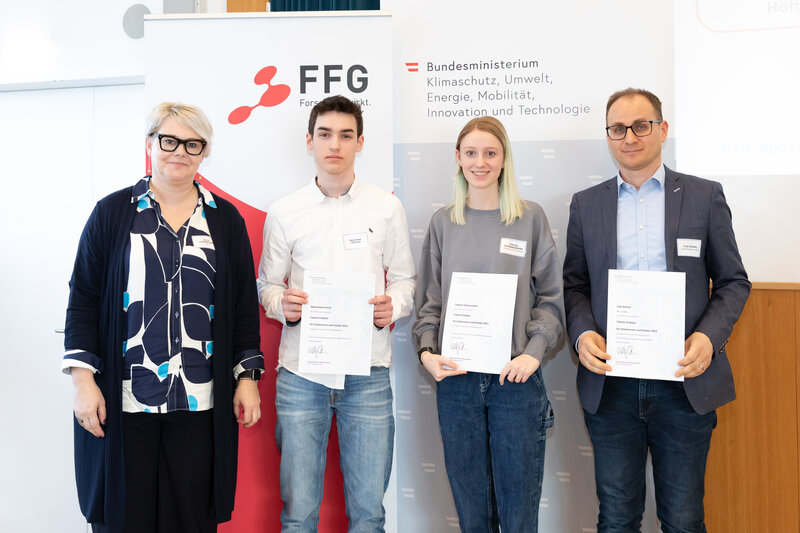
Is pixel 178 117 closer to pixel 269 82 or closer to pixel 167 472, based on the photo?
pixel 269 82

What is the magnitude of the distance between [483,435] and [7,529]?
137 inches

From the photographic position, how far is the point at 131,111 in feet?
11.1

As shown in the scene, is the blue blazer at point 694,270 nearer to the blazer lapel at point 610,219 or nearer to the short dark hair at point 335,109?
the blazer lapel at point 610,219

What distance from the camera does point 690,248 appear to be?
2.00 m

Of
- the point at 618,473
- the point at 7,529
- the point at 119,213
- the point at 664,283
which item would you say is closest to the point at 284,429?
the point at 119,213

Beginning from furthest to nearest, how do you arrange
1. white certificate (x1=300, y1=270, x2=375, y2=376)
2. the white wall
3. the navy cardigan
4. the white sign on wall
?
the white wall → the white sign on wall → white certificate (x1=300, y1=270, x2=375, y2=376) → the navy cardigan

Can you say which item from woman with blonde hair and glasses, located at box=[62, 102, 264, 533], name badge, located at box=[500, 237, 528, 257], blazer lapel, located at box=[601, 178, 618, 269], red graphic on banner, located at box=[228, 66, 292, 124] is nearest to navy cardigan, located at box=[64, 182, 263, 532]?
woman with blonde hair and glasses, located at box=[62, 102, 264, 533]

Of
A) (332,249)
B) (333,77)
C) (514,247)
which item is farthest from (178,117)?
(514,247)

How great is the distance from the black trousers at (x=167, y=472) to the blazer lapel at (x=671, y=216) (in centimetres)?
182

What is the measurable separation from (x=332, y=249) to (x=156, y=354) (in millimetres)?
790

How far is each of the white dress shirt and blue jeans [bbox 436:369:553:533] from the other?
1.32 feet

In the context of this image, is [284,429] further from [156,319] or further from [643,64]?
[643,64]

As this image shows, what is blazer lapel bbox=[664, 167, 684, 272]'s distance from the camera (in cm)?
201

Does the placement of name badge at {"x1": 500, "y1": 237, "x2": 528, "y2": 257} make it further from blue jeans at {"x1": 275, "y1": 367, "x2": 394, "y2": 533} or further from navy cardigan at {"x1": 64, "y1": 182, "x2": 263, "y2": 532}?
navy cardigan at {"x1": 64, "y1": 182, "x2": 263, "y2": 532}
